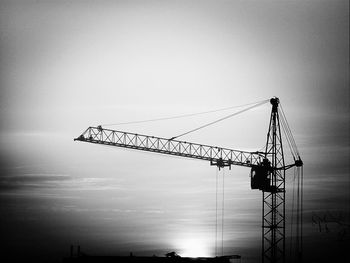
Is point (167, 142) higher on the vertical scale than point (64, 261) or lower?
higher

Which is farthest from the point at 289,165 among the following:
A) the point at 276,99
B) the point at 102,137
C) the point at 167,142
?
the point at 102,137

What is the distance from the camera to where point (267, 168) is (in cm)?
10812

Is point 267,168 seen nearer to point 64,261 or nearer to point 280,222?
point 280,222

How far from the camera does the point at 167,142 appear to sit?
390 ft

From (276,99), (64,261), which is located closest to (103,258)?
(64,261)

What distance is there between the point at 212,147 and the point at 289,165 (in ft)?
50.4

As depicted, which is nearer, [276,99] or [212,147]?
[276,99]

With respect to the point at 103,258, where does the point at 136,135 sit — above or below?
above

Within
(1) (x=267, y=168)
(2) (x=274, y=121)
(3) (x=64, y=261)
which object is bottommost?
(3) (x=64, y=261)

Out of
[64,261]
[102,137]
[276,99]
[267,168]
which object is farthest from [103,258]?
[276,99]

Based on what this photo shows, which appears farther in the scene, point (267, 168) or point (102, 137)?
point (102, 137)

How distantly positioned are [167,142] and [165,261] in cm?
2258

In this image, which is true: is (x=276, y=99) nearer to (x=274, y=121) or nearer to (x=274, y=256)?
(x=274, y=121)

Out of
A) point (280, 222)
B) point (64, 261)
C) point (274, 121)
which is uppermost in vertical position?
point (274, 121)
